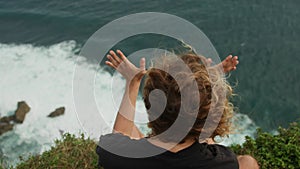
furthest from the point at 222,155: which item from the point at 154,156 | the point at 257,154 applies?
the point at 257,154

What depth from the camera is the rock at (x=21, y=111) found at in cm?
1434

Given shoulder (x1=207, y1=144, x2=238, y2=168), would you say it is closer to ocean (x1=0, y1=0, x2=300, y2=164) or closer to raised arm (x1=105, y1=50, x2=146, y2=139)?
raised arm (x1=105, y1=50, x2=146, y2=139)

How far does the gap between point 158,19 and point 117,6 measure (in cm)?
311

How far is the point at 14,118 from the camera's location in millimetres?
14430

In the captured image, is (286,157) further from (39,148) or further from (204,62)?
(39,148)

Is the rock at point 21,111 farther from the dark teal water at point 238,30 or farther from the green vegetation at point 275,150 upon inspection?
the green vegetation at point 275,150

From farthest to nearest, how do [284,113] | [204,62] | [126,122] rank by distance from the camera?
[284,113]
[126,122]
[204,62]

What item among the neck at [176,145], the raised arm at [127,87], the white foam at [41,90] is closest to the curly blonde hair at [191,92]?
the neck at [176,145]

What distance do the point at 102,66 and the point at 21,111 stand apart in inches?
165

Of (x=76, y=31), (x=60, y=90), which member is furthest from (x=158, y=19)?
(x=60, y=90)

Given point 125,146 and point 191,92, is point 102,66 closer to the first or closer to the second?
point 125,146

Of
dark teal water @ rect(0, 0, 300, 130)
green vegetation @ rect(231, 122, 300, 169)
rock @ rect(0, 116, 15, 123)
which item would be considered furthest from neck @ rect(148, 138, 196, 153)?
rock @ rect(0, 116, 15, 123)

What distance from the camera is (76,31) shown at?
19375 mm

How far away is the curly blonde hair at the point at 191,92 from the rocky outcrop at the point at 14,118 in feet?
40.0
